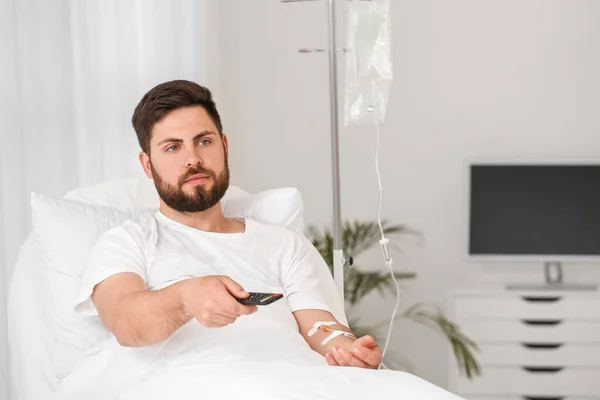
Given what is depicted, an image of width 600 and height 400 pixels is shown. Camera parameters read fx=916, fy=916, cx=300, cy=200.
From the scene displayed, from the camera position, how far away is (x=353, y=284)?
3643mm

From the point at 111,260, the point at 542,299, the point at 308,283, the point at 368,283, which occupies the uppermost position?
the point at 111,260

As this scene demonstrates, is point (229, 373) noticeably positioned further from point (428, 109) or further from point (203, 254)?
point (428, 109)

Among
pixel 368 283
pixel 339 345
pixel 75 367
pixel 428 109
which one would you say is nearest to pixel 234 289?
pixel 339 345

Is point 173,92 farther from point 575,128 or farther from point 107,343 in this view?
point 575,128

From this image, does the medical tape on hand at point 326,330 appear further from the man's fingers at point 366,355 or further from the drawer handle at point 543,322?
the drawer handle at point 543,322

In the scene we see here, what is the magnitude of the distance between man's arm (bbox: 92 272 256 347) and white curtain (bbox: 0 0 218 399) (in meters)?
0.83

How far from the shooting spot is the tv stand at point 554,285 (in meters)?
3.73

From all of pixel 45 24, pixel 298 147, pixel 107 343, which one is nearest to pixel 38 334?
pixel 107 343

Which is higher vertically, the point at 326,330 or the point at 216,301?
the point at 216,301

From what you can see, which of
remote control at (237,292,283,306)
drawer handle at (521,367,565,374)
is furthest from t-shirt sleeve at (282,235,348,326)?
drawer handle at (521,367,565,374)

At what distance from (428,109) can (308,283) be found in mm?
2120

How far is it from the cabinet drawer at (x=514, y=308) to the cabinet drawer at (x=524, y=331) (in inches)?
1.2

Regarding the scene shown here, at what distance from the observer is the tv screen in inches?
150

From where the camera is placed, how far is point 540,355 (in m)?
3.69
